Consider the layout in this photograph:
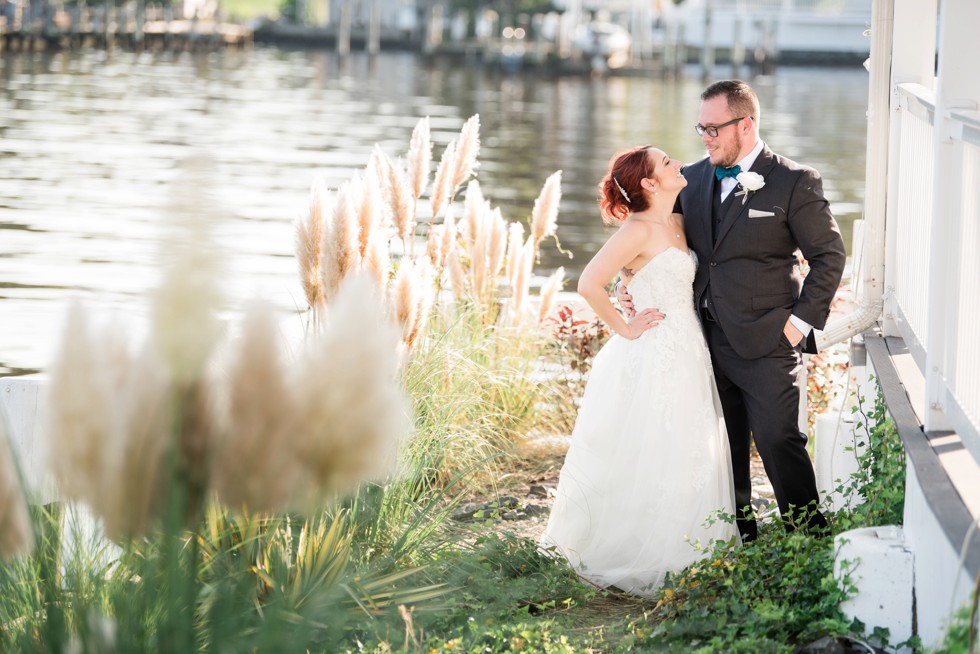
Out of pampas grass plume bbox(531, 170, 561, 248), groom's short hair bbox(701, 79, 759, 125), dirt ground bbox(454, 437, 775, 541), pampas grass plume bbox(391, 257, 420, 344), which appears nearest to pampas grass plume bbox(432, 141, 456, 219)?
pampas grass plume bbox(531, 170, 561, 248)

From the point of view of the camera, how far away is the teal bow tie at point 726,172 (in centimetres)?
533

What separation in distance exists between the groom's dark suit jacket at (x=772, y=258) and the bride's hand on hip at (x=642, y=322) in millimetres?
251

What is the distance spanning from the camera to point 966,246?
13.5 ft

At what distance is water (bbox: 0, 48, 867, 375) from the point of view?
13.6 m

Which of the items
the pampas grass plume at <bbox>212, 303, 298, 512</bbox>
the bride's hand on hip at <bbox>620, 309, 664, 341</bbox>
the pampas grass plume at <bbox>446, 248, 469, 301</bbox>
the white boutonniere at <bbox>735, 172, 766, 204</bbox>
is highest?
the white boutonniere at <bbox>735, 172, 766, 204</bbox>

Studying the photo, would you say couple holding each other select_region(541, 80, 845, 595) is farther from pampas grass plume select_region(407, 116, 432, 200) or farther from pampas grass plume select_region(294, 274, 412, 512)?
pampas grass plume select_region(294, 274, 412, 512)

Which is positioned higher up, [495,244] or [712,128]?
[712,128]

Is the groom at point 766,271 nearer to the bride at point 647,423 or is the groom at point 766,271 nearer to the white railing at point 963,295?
the bride at point 647,423

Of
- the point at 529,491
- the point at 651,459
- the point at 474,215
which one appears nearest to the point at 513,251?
the point at 474,215

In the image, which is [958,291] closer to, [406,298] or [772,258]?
[772,258]

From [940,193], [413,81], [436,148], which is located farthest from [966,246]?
[413,81]

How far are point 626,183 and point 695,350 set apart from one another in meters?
0.74

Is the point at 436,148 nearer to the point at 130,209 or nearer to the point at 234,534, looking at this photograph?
the point at 130,209

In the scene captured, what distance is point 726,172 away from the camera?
5367mm
